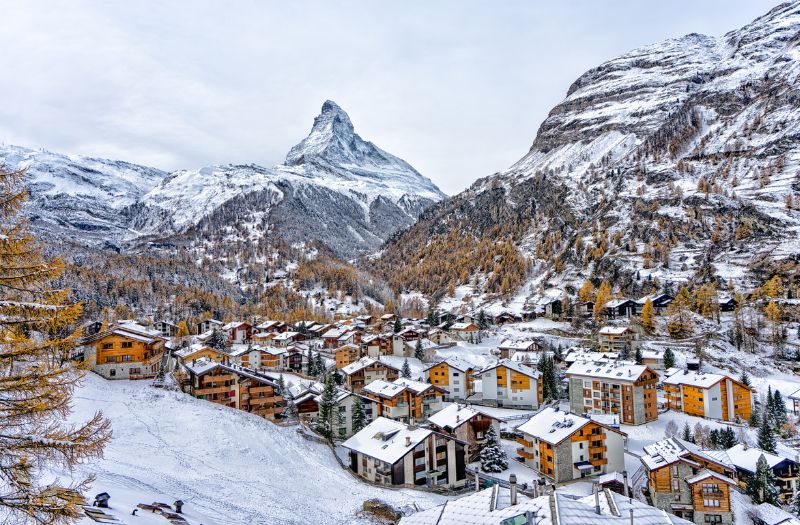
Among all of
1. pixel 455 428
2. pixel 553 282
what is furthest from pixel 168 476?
pixel 553 282

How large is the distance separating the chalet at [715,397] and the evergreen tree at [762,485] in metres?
17.1

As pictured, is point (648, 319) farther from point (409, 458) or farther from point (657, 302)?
point (409, 458)

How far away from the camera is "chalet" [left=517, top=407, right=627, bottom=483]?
4112 centimetres

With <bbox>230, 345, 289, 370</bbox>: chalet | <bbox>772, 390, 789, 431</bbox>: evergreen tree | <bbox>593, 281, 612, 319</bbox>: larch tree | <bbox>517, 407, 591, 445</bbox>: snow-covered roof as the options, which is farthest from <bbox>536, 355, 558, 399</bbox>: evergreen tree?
<bbox>230, 345, 289, 370</bbox>: chalet

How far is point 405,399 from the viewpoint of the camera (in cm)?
5422

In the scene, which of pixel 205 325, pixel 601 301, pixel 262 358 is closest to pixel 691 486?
pixel 262 358

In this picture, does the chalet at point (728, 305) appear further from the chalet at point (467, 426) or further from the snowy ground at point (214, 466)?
the snowy ground at point (214, 466)

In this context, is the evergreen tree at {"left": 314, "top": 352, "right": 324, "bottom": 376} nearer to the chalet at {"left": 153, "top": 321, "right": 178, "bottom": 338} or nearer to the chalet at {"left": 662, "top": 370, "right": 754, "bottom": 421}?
the chalet at {"left": 662, "top": 370, "right": 754, "bottom": 421}

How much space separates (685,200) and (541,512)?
133040 mm

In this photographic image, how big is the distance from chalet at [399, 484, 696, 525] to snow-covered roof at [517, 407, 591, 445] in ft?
66.0

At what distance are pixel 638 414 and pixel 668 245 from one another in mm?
77075

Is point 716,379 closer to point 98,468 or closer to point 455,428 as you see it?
point 455,428

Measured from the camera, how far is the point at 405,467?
3847 cm

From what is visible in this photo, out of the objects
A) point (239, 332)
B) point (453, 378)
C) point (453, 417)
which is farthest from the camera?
point (239, 332)
